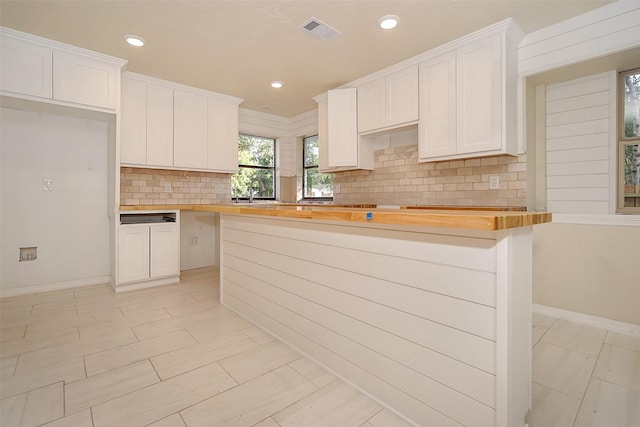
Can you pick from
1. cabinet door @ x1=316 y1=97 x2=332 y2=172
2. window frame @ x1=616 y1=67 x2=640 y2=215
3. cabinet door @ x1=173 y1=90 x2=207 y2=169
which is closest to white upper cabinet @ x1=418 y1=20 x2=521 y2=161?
window frame @ x1=616 y1=67 x2=640 y2=215

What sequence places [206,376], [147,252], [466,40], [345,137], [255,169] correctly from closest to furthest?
[206,376], [466,40], [147,252], [345,137], [255,169]

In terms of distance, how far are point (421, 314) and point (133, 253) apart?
3289 mm

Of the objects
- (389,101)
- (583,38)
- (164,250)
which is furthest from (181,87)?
(583,38)

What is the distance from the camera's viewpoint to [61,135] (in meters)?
3.49

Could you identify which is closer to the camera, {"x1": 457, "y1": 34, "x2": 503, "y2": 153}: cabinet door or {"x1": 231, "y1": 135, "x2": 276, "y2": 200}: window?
{"x1": 457, "y1": 34, "x2": 503, "y2": 153}: cabinet door

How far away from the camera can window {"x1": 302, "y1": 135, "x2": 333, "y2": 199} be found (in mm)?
5164

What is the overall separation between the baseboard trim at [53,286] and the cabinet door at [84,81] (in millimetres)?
2005

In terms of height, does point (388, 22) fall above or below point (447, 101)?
above

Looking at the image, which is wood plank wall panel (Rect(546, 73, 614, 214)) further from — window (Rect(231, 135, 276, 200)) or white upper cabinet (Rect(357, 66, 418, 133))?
window (Rect(231, 135, 276, 200))

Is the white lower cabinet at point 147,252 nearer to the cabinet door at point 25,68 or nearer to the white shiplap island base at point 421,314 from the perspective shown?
the cabinet door at point 25,68

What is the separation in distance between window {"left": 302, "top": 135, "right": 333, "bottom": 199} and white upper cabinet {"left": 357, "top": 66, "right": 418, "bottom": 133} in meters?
1.53

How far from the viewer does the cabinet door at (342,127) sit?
384 cm

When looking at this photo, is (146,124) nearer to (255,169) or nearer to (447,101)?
(255,169)

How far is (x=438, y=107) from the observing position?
2994 mm
